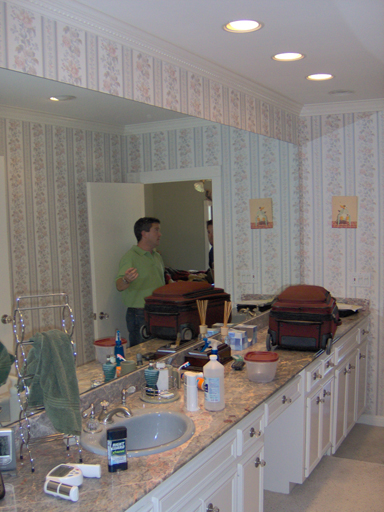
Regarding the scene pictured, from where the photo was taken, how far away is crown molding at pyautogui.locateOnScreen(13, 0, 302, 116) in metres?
1.81

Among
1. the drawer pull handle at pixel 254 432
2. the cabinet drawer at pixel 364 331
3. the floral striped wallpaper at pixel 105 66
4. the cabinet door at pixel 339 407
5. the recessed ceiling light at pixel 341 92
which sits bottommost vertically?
the cabinet door at pixel 339 407

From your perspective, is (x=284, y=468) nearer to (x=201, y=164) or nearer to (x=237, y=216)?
(x=237, y=216)

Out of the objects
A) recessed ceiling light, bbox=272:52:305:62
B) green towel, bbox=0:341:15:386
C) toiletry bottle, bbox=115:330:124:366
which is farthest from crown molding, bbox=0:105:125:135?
recessed ceiling light, bbox=272:52:305:62

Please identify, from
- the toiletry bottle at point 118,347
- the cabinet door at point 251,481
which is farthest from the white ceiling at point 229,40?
the cabinet door at point 251,481

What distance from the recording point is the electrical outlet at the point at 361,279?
4.00 m

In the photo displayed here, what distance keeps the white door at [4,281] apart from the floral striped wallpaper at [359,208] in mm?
2909

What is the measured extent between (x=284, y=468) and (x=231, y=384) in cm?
87

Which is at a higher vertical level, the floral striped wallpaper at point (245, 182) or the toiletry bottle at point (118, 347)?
the floral striped wallpaper at point (245, 182)

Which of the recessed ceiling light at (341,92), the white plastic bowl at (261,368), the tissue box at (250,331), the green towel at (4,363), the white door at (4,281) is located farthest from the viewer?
the recessed ceiling light at (341,92)

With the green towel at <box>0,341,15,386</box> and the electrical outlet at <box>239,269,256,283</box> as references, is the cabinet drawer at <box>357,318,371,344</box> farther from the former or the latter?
the green towel at <box>0,341,15,386</box>

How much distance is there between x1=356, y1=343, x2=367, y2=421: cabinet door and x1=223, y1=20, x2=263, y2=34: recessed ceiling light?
2495mm

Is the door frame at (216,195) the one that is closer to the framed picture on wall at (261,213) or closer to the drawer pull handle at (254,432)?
the framed picture on wall at (261,213)

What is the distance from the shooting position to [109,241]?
218 centimetres

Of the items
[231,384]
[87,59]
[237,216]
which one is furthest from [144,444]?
[237,216]
